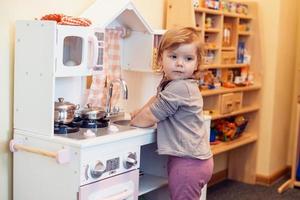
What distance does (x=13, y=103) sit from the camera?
1948mm

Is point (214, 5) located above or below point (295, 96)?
above

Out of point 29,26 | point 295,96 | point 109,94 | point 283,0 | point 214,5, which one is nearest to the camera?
point 29,26

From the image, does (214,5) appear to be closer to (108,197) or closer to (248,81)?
(248,81)

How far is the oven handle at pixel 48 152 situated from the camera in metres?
1.68

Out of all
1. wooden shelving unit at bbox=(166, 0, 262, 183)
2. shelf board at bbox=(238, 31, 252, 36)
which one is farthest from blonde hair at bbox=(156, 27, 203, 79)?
shelf board at bbox=(238, 31, 252, 36)

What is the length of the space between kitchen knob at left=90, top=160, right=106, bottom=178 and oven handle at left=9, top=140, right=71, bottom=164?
0.10 m

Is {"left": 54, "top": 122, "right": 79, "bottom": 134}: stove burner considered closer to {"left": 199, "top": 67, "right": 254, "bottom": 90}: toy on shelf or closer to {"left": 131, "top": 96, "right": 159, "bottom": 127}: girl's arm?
{"left": 131, "top": 96, "right": 159, "bottom": 127}: girl's arm

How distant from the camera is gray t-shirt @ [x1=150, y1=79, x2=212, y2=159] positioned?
1952mm

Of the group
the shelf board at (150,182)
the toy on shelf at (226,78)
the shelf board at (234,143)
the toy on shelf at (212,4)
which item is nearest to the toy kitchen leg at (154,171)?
the shelf board at (150,182)

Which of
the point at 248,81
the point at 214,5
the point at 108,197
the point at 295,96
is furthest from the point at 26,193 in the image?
the point at 295,96

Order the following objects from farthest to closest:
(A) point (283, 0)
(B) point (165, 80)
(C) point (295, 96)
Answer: (C) point (295, 96) → (A) point (283, 0) → (B) point (165, 80)

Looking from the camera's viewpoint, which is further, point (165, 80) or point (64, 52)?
point (165, 80)

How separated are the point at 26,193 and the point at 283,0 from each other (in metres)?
2.47

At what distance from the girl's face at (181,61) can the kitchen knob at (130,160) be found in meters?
0.38
